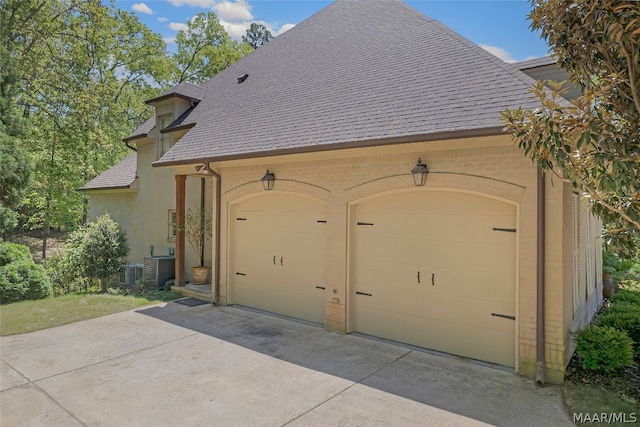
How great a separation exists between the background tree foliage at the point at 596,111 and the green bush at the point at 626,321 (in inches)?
128

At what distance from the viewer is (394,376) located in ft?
16.7

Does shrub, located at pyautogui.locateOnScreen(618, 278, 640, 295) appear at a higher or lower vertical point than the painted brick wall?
lower

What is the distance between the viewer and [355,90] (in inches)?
306

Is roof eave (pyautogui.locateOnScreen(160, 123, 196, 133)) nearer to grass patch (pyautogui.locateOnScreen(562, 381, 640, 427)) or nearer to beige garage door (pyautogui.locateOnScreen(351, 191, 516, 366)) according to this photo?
beige garage door (pyautogui.locateOnScreen(351, 191, 516, 366))

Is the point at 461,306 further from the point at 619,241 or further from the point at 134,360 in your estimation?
the point at 134,360

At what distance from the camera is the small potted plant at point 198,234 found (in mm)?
10336

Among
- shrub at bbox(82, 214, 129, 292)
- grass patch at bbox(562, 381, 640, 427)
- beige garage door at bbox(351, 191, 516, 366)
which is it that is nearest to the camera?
grass patch at bbox(562, 381, 640, 427)

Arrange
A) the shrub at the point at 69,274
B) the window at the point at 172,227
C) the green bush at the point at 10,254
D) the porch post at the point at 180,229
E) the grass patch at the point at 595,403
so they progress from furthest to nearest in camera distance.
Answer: the window at the point at 172,227, the shrub at the point at 69,274, the green bush at the point at 10,254, the porch post at the point at 180,229, the grass patch at the point at 595,403

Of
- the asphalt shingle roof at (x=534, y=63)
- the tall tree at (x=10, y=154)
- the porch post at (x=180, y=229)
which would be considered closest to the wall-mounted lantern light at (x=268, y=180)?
the porch post at (x=180, y=229)

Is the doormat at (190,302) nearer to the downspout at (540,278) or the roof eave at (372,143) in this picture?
the roof eave at (372,143)

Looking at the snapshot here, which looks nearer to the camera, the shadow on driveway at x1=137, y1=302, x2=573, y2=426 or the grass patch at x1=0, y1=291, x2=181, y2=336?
the shadow on driveway at x1=137, y1=302, x2=573, y2=426

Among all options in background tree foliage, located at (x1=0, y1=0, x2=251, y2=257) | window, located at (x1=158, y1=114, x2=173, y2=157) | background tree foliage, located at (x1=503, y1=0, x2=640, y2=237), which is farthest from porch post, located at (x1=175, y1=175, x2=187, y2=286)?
background tree foliage, located at (x1=0, y1=0, x2=251, y2=257)

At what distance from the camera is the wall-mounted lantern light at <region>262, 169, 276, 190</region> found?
798cm

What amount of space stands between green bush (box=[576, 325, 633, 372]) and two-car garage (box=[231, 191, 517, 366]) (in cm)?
89
